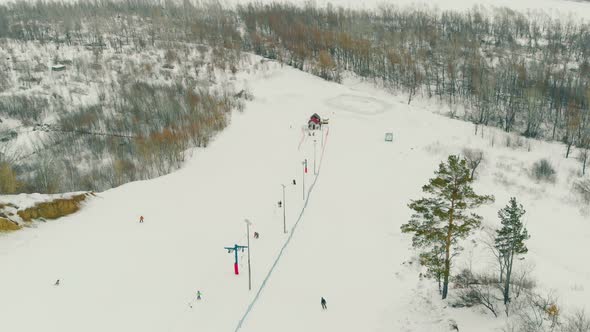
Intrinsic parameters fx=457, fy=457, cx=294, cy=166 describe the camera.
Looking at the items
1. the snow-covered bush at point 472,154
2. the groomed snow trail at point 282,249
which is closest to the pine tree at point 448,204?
the groomed snow trail at point 282,249

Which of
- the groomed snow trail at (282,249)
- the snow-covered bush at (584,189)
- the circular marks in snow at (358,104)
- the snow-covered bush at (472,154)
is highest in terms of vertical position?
the circular marks in snow at (358,104)

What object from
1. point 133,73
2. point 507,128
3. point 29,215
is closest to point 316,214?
point 29,215

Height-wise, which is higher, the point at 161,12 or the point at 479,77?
the point at 161,12

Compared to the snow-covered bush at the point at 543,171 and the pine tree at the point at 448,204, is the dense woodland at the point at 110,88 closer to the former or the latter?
the pine tree at the point at 448,204

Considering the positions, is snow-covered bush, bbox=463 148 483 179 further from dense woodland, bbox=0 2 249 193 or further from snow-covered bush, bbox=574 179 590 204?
A: dense woodland, bbox=0 2 249 193

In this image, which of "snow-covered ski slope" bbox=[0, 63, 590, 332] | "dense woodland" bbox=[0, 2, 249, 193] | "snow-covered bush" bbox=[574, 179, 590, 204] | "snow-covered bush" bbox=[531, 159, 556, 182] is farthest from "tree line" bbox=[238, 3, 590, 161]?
"snow-covered ski slope" bbox=[0, 63, 590, 332]

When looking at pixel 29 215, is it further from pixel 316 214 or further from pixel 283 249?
pixel 316 214

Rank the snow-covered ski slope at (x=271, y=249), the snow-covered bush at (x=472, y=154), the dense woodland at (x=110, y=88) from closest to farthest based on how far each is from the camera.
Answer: the snow-covered ski slope at (x=271, y=249) → the snow-covered bush at (x=472, y=154) → the dense woodland at (x=110, y=88)
